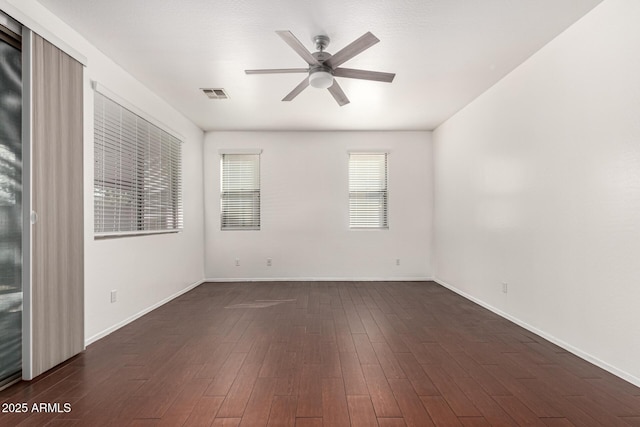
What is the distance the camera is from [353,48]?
2.63 m

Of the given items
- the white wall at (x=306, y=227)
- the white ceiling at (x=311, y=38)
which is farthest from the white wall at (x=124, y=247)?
the white wall at (x=306, y=227)

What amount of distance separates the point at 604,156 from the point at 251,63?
10.4ft

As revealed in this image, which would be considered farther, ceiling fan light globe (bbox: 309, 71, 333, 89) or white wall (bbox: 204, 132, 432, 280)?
white wall (bbox: 204, 132, 432, 280)

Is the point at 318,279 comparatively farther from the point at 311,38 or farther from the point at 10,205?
the point at 10,205

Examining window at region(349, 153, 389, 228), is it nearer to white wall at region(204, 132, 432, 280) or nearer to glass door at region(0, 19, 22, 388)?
white wall at region(204, 132, 432, 280)

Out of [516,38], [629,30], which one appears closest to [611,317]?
[629,30]

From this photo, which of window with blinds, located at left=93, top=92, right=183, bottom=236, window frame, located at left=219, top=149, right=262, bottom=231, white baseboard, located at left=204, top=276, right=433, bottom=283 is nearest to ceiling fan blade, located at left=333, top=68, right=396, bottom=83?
window with blinds, located at left=93, top=92, right=183, bottom=236

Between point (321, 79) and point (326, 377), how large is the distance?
2.36 meters

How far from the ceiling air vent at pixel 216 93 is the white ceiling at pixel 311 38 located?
0.11 meters

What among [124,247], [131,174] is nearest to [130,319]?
[124,247]

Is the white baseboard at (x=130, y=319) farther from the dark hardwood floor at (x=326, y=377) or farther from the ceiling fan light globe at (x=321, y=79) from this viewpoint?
the ceiling fan light globe at (x=321, y=79)

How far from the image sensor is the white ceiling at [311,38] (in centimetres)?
264

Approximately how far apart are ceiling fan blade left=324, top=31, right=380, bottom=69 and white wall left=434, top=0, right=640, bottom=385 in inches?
68.3

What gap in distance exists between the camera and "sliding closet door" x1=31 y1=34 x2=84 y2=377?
8.03 feet
